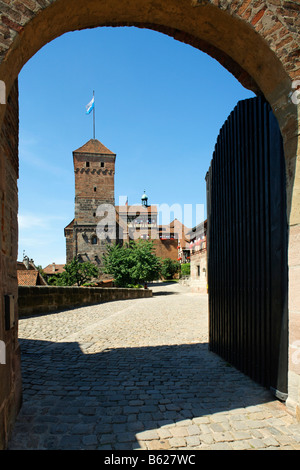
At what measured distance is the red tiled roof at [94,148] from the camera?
35.7 m

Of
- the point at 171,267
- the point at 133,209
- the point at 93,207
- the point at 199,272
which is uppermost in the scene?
the point at 133,209

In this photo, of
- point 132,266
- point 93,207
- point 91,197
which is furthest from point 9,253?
point 91,197

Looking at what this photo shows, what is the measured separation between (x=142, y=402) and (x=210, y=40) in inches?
147

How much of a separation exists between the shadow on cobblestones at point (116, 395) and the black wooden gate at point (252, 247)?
0.37m

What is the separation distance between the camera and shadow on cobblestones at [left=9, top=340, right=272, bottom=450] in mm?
2318

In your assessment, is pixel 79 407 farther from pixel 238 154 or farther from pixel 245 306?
pixel 238 154

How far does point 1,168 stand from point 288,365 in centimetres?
304

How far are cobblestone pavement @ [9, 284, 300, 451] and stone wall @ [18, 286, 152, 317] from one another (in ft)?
12.0

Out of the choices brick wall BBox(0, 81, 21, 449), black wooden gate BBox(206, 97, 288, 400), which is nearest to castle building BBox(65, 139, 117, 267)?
black wooden gate BBox(206, 97, 288, 400)

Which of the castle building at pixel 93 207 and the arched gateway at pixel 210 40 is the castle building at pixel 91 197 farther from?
the arched gateway at pixel 210 40

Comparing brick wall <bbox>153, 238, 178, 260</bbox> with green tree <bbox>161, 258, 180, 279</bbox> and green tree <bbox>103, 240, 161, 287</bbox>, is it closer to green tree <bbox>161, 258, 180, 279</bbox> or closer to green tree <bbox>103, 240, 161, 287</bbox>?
green tree <bbox>161, 258, 180, 279</bbox>

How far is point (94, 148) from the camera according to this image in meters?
36.1

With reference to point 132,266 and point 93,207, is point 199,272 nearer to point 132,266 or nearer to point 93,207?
point 132,266

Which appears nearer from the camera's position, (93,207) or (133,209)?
(93,207)
